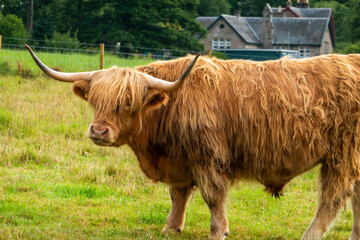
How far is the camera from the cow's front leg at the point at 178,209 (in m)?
5.26

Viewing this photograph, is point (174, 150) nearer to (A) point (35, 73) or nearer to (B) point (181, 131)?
(B) point (181, 131)

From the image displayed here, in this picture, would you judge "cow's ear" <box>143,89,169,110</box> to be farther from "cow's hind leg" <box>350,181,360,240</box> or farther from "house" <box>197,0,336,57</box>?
Result: "house" <box>197,0,336,57</box>

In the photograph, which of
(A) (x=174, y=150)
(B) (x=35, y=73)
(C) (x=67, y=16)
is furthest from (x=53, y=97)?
(C) (x=67, y=16)

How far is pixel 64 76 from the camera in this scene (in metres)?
4.76

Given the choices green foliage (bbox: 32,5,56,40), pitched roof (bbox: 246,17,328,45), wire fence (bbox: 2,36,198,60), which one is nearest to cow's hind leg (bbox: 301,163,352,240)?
wire fence (bbox: 2,36,198,60)

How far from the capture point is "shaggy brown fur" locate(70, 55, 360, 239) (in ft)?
14.8

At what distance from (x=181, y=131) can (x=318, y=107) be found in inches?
49.8

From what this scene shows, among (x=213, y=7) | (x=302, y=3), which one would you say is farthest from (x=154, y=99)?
(x=302, y=3)

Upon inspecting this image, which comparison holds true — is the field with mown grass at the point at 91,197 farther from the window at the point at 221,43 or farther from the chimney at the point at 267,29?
the window at the point at 221,43

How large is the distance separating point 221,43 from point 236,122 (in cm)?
5454

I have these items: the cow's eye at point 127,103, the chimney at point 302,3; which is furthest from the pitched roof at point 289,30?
the cow's eye at point 127,103

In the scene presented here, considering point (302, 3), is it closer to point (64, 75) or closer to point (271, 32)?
point (271, 32)

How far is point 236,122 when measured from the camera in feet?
15.3

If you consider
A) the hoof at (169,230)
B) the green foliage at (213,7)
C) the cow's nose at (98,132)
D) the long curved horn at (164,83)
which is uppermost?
the green foliage at (213,7)
